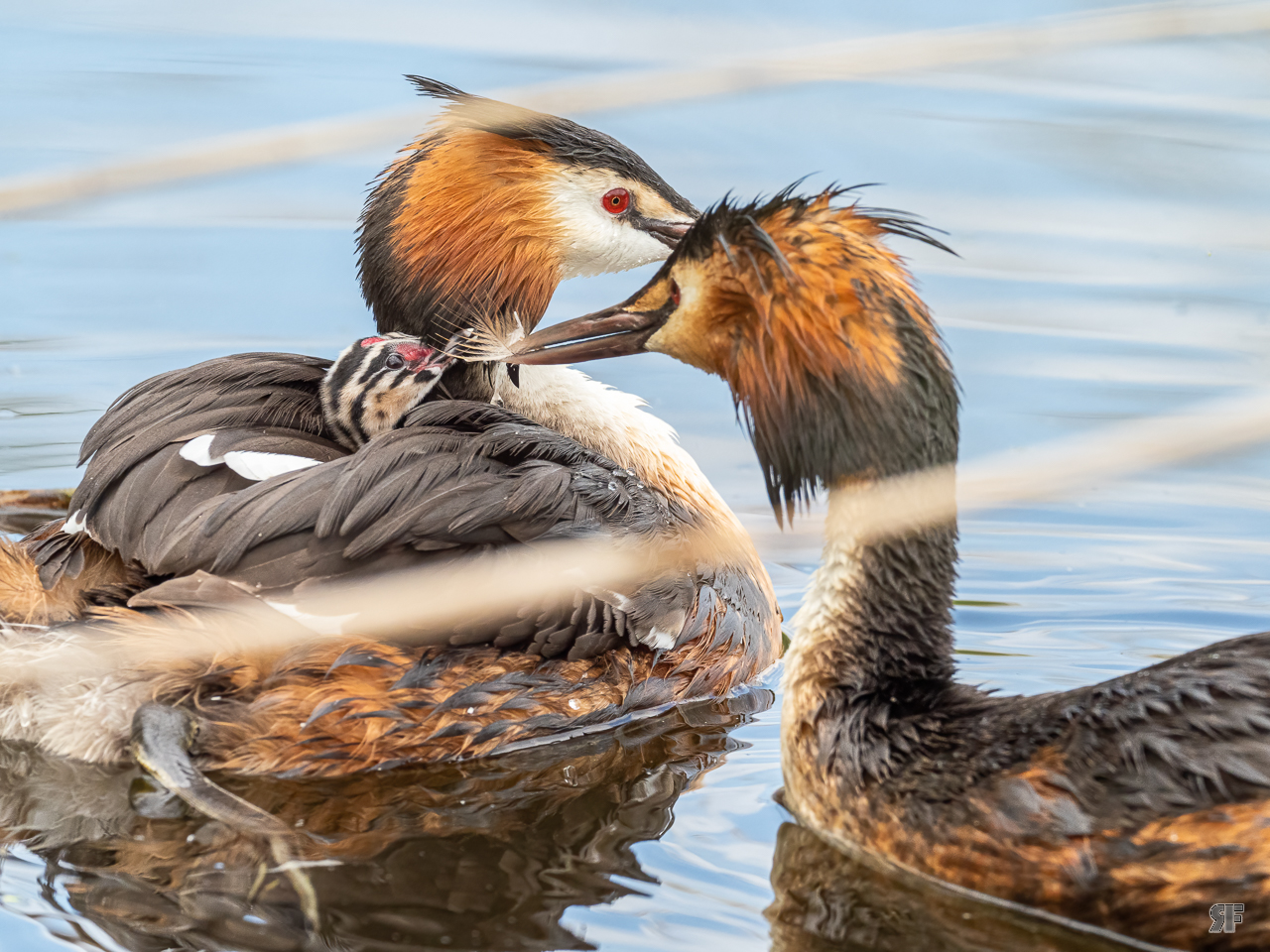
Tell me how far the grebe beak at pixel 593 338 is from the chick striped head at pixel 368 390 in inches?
17.9

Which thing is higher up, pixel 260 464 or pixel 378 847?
pixel 260 464

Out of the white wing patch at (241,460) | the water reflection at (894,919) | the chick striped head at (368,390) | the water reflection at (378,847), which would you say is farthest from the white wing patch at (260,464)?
the water reflection at (894,919)

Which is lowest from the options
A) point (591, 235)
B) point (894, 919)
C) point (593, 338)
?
point (894, 919)

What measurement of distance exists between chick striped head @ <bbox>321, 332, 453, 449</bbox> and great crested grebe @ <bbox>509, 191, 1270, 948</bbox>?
768 mm

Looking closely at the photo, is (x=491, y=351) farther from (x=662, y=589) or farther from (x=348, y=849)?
(x=348, y=849)

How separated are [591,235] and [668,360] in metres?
2.23

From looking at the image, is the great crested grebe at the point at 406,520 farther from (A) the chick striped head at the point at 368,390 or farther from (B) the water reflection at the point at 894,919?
(B) the water reflection at the point at 894,919

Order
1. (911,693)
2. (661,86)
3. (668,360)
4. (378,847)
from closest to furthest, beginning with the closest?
(661,86)
(911,693)
(378,847)
(668,360)

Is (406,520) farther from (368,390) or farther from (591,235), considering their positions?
(591,235)

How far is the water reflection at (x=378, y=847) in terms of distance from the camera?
153 inches

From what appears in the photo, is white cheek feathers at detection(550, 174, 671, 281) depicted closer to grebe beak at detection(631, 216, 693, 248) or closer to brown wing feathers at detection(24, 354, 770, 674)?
grebe beak at detection(631, 216, 693, 248)

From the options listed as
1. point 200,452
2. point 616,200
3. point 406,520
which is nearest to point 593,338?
point 406,520

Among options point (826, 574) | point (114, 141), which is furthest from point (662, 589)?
point (114, 141)

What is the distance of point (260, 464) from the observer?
4.72m
